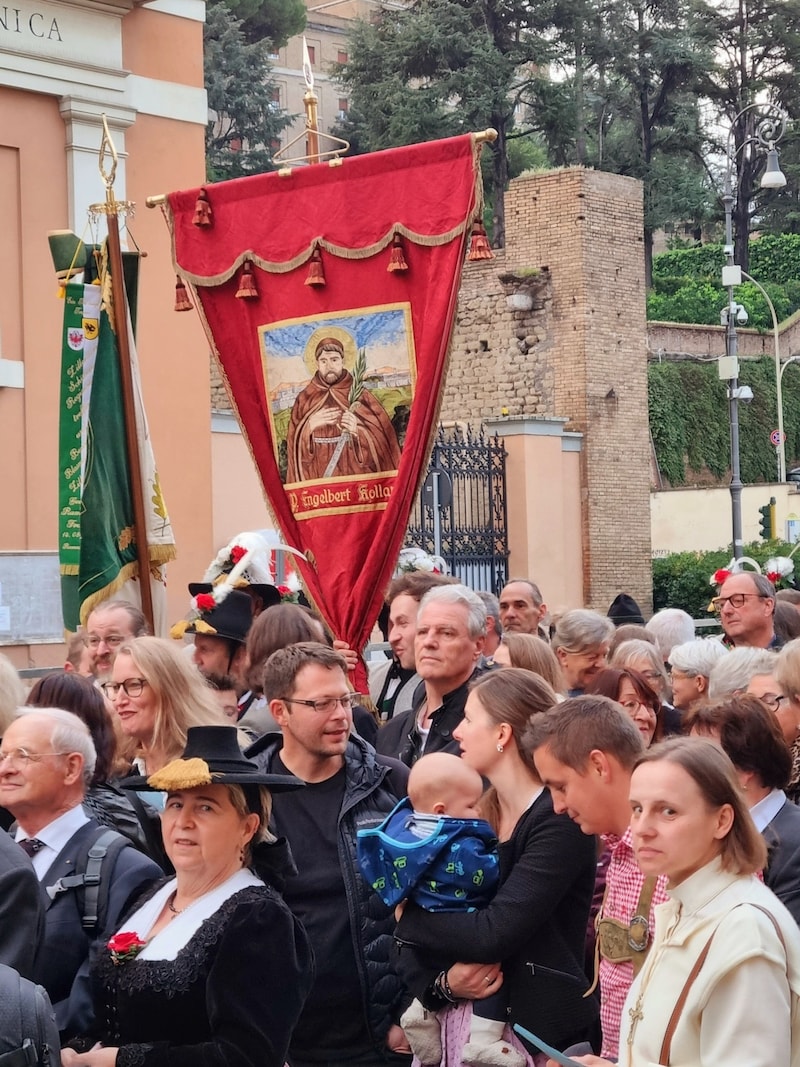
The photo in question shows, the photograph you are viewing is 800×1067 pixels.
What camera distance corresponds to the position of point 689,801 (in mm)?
3242

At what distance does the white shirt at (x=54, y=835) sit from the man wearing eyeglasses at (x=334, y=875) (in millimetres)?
562

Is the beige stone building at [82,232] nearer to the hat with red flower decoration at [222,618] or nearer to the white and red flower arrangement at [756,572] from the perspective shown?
the white and red flower arrangement at [756,572]

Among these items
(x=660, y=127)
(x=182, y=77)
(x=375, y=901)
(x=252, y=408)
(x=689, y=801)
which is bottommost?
(x=375, y=901)

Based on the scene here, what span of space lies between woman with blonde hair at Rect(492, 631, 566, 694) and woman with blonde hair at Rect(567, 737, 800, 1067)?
2693 mm

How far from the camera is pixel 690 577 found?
2852 cm

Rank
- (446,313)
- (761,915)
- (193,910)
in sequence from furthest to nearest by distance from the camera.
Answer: (446,313) → (193,910) → (761,915)

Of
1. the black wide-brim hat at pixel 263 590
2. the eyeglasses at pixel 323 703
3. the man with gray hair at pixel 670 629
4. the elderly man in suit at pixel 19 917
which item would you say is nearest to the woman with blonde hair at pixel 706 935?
the elderly man in suit at pixel 19 917

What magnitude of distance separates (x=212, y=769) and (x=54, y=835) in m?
0.80

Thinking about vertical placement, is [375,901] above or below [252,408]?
below

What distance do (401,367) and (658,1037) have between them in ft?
15.4

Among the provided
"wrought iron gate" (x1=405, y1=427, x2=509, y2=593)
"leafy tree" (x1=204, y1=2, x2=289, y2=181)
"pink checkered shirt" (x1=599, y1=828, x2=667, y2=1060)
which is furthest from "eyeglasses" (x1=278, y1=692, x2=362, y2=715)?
"leafy tree" (x1=204, y1=2, x2=289, y2=181)

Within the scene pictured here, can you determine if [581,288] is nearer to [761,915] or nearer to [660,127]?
[761,915]

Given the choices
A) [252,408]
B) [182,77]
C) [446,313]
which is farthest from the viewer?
[182,77]

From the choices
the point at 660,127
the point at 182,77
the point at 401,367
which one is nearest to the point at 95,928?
the point at 401,367
